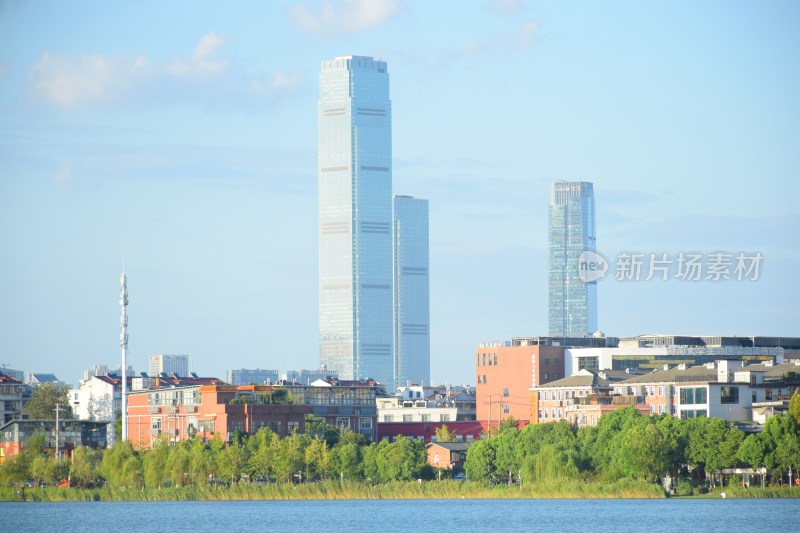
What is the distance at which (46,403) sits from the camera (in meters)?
188

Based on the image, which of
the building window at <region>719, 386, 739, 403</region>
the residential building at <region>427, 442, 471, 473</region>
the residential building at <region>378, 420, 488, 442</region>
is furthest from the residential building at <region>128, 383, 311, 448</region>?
the building window at <region>719, 386, 739, 403</region>

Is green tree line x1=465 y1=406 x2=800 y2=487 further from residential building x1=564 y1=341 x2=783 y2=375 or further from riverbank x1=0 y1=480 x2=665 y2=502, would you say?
residential building x1=564 y1=341 x2=783 y2=375

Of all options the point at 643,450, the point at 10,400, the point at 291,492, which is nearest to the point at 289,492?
the point at 291,492

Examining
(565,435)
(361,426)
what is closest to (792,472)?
(565,435)

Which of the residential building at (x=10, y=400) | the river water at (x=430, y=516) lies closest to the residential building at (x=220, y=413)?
the river water at (x=430, y=516)

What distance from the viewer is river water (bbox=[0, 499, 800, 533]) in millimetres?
95125

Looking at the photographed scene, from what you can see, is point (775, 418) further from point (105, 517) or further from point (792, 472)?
point (105, 517)

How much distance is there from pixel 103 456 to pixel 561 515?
50.4 meters

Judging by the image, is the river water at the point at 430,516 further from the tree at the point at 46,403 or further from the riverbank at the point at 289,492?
the tree at the point at 46,403

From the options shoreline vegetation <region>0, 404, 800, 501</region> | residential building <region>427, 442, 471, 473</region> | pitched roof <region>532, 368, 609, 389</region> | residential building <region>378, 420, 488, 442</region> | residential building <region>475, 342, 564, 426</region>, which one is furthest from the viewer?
residential building <region>475, 342, 564, 426</region>

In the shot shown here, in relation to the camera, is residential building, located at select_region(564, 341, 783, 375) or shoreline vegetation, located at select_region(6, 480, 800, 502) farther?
residential building, located at select_region(564, 341, 783, 375)

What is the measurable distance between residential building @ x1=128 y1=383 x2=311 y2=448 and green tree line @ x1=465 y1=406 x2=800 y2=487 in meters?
27.4

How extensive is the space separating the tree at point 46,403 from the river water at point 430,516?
194 feet

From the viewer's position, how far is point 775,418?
119562 mm
